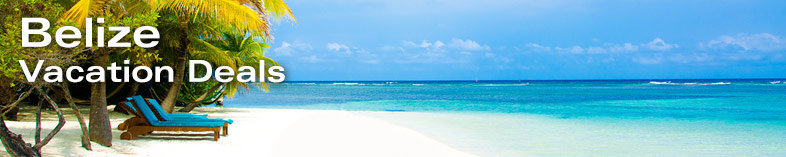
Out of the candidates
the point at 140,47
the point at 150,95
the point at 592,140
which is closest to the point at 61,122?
the point at 140,47

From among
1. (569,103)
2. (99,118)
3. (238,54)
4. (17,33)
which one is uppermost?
(238,54)

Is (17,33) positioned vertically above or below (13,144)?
above

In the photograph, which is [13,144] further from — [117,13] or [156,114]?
[156,114]

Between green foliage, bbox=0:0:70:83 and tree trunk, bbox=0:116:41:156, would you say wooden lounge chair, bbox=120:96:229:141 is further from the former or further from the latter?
tree trunk, bbox=0:116:41:156

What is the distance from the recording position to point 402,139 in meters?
8.38

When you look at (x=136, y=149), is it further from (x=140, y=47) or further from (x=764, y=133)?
(x=764, y=133)

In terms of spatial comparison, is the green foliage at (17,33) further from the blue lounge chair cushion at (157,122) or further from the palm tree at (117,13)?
the blue lounge chair cushion at (157,122)

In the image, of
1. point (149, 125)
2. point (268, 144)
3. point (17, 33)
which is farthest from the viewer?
point (268, 144)

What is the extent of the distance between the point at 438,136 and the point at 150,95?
677cm

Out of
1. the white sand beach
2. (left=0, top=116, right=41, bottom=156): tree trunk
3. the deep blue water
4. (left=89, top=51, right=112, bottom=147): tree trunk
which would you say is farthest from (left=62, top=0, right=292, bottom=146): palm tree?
the deep blue water

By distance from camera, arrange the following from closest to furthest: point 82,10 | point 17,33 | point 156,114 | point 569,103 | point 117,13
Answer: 1. point 17,33
2. point 82,10
3. point 117,13
4. point 156,114
5. point 569,103

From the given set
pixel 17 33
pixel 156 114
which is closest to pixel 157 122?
pixel 156 114

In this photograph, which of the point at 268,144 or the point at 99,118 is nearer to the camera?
the point at 99,118

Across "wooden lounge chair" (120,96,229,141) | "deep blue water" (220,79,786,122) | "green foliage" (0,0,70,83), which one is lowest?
"deep blue water" (220,79,786,122)
